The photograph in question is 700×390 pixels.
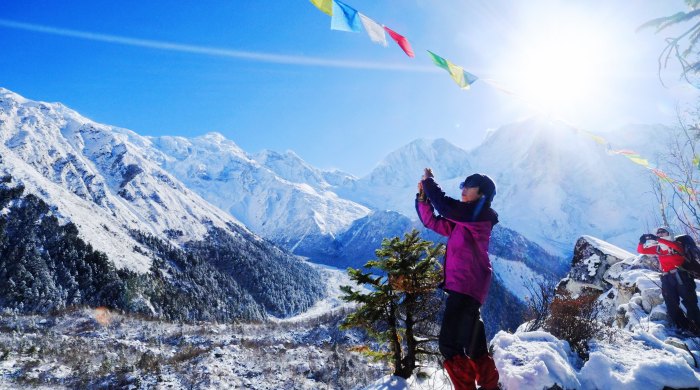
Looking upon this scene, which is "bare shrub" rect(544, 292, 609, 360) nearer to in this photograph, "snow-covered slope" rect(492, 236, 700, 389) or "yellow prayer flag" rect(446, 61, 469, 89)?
"snow-covered slope" rect(492, 236, 700, 389)

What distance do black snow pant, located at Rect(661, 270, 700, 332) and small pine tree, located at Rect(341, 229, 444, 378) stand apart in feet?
15.4

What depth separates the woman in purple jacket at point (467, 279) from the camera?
442 centimetres

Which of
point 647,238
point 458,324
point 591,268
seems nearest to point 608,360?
point 458,324

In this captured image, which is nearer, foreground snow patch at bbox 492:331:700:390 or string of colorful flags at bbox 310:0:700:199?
foreground snow patch at bbox 492:331:700:390

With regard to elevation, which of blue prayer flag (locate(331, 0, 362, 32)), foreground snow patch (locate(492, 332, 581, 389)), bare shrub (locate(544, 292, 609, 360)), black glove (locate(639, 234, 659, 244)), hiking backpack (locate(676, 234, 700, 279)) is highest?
blue prayer flag (locate(331, 0, 362, 32))

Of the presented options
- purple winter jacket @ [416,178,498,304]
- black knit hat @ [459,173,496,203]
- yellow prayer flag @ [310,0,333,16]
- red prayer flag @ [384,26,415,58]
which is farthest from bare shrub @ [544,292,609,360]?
yellow prayer flag @ [310,0,333,16]

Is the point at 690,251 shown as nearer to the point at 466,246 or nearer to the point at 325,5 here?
the point at 466,246

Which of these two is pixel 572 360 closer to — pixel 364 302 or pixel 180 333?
pixel 364 302

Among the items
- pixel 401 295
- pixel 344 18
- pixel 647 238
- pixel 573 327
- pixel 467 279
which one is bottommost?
pixel 573 327

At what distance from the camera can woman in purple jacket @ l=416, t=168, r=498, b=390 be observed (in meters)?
4.42

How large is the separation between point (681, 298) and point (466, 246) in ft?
21.2

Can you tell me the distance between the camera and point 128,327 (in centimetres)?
8750

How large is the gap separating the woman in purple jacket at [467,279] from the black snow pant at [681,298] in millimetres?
5777

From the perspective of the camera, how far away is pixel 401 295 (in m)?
10.9
